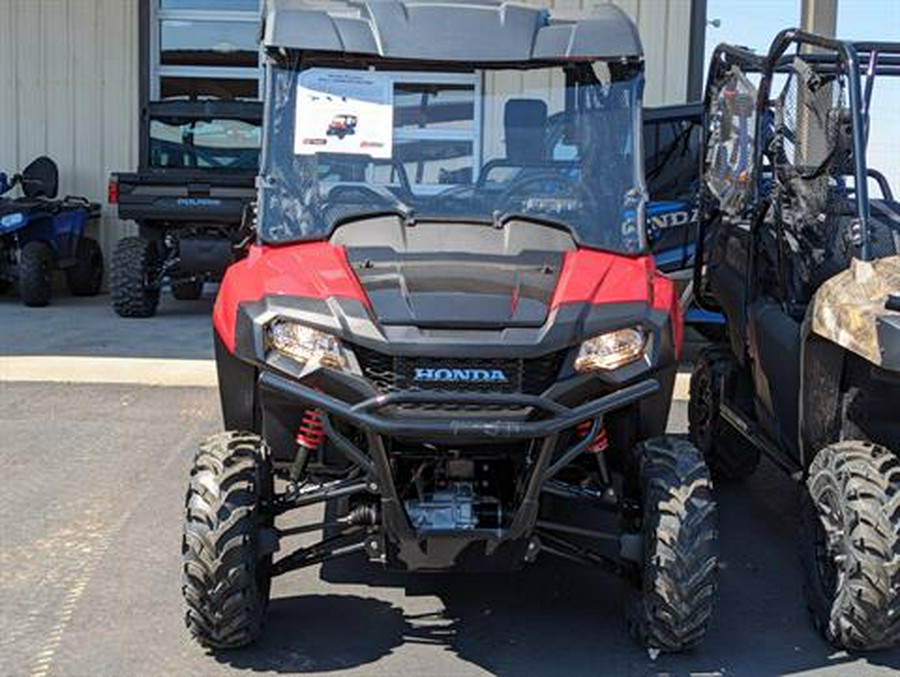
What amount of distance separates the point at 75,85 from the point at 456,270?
32.3 feet

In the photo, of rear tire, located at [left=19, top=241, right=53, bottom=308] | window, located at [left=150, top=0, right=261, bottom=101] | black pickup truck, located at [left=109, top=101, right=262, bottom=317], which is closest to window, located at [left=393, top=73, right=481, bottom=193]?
black pickup truck, located at [left=109, top=101, right=262, bottom=317]

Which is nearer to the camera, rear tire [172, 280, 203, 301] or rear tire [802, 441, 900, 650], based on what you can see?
rear tire [802, 441, 900, 650]

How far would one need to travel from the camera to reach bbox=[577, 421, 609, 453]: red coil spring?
4.02 metres

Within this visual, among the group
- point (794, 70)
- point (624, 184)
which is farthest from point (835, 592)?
point (794, 70)

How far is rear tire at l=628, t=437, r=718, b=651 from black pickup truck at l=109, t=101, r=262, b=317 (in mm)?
6963

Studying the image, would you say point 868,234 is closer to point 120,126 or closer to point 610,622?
point 610,622

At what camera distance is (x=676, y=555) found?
3930mm

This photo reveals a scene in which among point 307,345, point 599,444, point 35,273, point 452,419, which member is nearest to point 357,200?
point 307,345

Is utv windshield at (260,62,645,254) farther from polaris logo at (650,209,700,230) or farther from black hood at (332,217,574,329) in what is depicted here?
polaris logo at (650,209,700,230)

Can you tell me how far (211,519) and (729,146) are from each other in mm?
3212

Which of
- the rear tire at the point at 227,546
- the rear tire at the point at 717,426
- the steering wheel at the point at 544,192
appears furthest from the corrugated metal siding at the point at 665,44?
the rear tire at the point at 227,546

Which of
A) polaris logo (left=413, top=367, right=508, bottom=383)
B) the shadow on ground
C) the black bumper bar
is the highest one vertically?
polaris logo (left=413, top=367, right=508, bottom=383)

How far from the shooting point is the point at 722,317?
6.40 meters

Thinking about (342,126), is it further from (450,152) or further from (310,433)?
(310,433)
